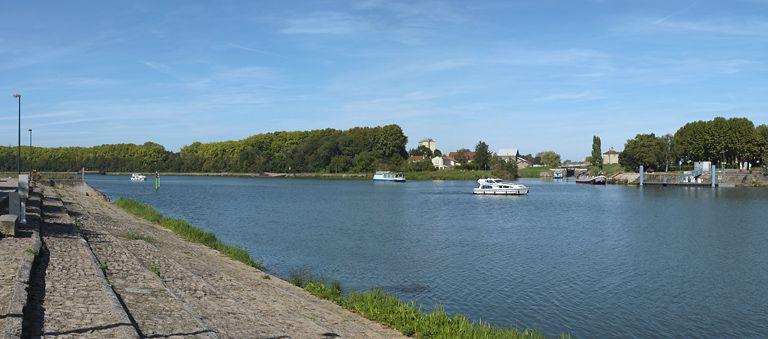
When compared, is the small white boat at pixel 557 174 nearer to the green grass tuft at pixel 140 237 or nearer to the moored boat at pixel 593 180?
the moored boat at pixel 593 180

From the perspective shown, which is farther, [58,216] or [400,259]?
[58,216]

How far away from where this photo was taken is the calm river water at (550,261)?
18.6m

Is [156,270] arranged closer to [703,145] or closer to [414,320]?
[414,320]

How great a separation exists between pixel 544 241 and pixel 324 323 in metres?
24.4

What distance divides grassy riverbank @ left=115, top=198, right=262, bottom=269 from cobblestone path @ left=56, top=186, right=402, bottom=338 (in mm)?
1115

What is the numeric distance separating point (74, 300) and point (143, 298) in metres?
1.61

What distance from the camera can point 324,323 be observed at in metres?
14.4

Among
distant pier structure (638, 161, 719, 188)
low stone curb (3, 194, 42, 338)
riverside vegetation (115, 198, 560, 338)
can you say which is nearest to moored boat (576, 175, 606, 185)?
distant pier structure (638, 161, 719, 188)

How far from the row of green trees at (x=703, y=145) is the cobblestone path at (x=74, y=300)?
128m

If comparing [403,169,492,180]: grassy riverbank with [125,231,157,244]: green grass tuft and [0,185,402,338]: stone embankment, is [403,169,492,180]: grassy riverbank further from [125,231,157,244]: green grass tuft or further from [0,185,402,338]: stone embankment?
[0,185,402,338]: stone embankment

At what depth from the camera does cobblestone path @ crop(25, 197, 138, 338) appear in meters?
10.6

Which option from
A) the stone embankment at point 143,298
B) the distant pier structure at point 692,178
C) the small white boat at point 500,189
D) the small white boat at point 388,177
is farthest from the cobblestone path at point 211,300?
the small white boat at point 388,177

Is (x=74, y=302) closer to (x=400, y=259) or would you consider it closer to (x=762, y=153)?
(x=400, y=259)

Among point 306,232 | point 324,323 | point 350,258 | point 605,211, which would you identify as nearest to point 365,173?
point 605,211
